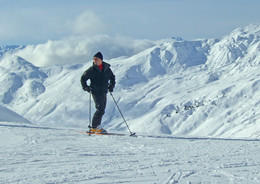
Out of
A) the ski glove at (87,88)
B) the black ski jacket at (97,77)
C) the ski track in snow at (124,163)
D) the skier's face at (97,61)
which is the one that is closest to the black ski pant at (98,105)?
the black ski jacket at (97,77)

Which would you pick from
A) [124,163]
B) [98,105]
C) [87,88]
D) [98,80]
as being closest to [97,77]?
[98,80]

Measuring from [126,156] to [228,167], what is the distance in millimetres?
1932

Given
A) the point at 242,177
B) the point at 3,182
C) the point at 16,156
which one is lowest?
the point at 242,177

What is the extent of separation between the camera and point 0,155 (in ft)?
20.7

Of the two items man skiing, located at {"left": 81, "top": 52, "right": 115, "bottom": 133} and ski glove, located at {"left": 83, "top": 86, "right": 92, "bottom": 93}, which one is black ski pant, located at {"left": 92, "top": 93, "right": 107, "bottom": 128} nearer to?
man skiing, located at {"left": 81, "top": 52, "right": 115, "bottom": 133}

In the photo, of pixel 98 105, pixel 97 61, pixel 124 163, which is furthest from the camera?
pixel 98 105

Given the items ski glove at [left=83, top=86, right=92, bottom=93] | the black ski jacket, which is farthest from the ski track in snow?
the black ski jacket

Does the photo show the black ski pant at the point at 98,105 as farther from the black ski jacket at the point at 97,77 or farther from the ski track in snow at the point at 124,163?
the ski track in snow at the point at 124,163

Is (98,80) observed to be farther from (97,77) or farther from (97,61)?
(97,61)

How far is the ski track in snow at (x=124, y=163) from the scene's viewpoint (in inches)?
192

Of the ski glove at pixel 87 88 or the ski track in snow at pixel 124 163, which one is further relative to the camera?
the ski glove at pixel 87 88

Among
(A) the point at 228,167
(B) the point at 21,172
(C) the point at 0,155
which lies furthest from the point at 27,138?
(A) the point at 228,167

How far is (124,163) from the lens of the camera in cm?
598

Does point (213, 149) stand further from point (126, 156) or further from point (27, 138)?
point (27, 138)
